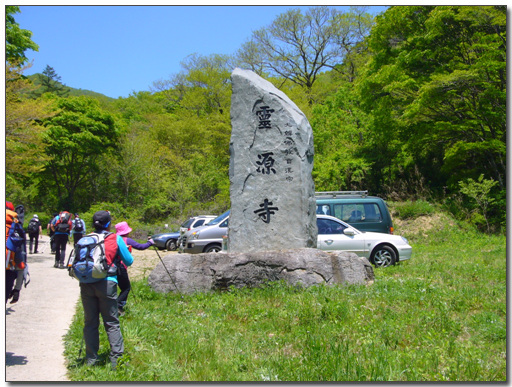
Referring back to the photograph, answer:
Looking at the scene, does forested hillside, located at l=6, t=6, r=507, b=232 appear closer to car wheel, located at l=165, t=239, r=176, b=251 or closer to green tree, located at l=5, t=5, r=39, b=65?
green tree, located at l=5, t=5, r=39, b=65

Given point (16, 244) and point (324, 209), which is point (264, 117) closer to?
point (16, 244)

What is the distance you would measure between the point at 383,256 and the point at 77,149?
25.6 m

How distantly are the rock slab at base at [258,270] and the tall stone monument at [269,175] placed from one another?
1.78 ft

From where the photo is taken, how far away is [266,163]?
9477 millimetres

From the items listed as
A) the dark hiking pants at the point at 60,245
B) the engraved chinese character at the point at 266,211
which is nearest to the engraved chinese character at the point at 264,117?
the engraved chinese character at the point at 266,211

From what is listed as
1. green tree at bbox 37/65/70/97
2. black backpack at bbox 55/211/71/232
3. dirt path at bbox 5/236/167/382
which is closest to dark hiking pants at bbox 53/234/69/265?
black backpack at bbox 55/211/71/232

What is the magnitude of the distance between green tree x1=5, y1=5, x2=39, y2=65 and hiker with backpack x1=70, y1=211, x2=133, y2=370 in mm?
15342

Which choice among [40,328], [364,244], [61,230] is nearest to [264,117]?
[364,244]

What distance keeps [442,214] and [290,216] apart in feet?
46.8

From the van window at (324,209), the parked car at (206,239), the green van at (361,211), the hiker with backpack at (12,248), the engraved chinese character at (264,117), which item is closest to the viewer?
the hiker with backpack at (12,248)

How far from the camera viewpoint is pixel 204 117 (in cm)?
3762

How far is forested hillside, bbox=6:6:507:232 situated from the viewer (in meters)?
18.9

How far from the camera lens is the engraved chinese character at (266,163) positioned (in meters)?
9.45

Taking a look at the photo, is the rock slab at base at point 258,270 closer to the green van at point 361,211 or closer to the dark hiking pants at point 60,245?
the dark hiking pants at point 60,245
